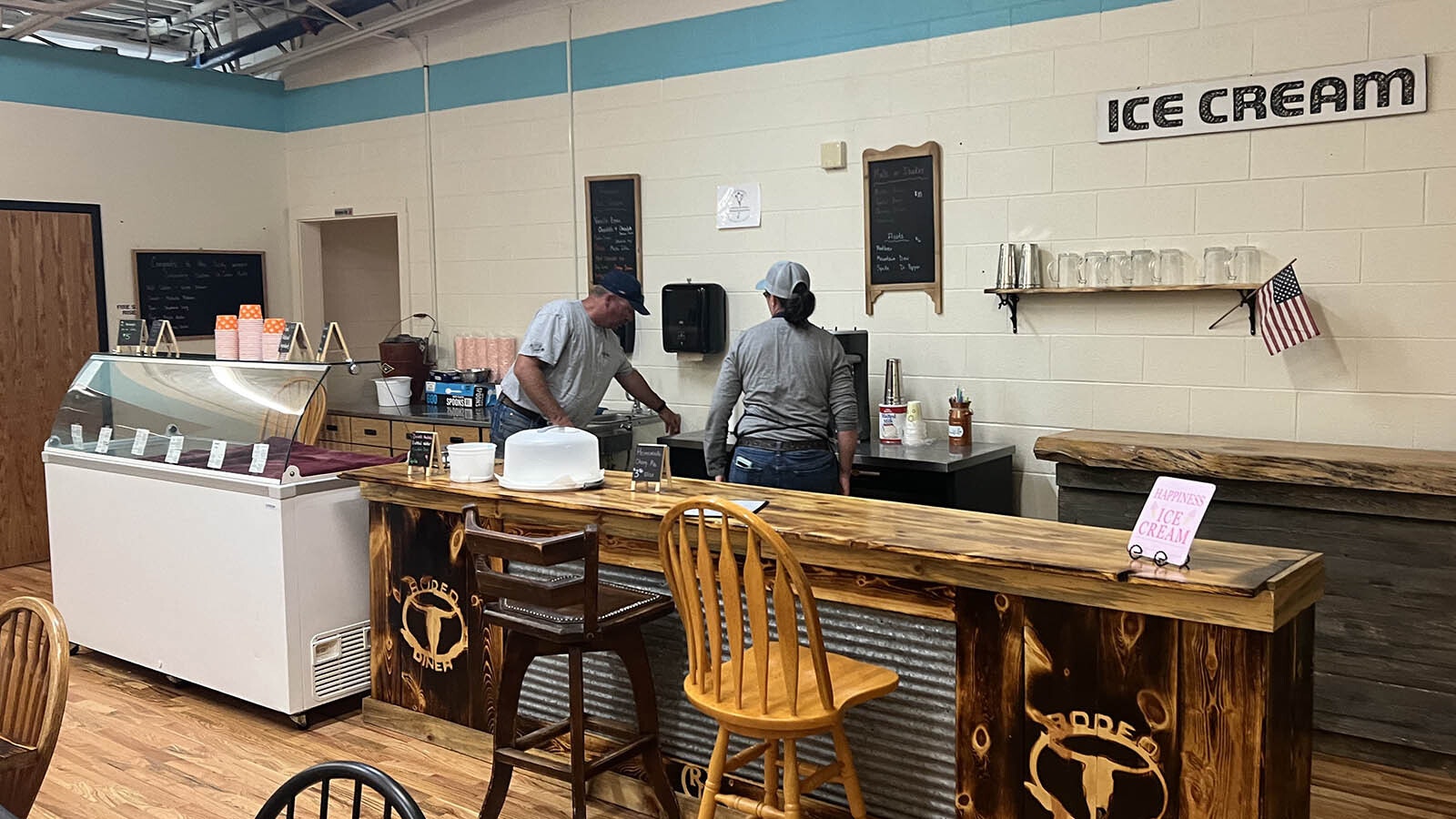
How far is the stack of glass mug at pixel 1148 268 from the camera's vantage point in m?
4.29

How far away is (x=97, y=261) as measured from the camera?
23.0 ft

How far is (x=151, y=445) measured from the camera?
455cm

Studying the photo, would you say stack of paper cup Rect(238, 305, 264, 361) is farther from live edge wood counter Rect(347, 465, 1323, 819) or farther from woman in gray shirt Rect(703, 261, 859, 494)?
live edge wood counter Rect(347, 465, 1323, 819)

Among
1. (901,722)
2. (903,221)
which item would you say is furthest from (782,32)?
(901,722)

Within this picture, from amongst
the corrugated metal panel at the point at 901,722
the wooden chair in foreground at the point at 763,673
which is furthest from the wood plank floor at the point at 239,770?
the wooden chair in foreground at the point at 763,673

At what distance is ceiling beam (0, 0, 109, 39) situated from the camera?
606 centimetres

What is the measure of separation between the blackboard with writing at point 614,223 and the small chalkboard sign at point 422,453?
2198 mm

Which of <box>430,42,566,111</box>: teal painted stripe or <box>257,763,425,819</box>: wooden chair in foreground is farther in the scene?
<box>430,42,566,111</box>: teal painted stripe

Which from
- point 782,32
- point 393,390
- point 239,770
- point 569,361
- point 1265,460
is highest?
point 782,32

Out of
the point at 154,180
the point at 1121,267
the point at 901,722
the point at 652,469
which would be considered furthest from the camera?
the point at 154,180

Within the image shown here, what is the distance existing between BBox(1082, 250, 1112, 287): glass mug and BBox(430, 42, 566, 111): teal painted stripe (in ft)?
9.98

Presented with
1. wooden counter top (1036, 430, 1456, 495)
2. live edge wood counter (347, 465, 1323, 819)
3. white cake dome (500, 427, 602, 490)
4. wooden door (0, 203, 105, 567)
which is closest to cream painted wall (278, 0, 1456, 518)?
wooden counter top (1036, 430, 1456, 495)

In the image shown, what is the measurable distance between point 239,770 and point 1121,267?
3581 millimetres

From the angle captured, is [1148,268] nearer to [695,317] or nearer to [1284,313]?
[1284,313]
